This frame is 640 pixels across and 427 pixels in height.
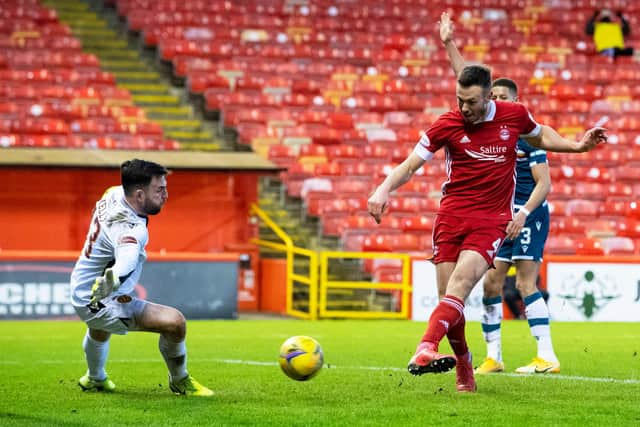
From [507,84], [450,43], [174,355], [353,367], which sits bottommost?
[353,367]

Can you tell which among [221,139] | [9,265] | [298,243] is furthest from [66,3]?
[9,265]

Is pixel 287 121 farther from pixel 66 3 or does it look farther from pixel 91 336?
pixel 91 336

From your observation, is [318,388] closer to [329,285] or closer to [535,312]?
[535,312]

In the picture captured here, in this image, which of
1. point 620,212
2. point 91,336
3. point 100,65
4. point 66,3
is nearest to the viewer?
point 91,336

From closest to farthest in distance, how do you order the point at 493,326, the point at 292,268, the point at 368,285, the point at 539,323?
the point at 493,326 < the point at 539,323 < the point at 368,285 < the point at 292,268

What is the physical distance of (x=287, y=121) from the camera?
906 inches

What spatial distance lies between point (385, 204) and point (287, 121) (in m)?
15.7

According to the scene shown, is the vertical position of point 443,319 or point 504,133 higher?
point 504,133

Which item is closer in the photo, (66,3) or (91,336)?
(91,336)

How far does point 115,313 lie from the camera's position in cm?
802

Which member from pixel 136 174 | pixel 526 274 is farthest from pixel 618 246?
pixel 136 174

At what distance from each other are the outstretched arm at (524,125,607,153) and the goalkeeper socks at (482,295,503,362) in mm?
2131

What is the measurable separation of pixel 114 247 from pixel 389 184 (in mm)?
1826

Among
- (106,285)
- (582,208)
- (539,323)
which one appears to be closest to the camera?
(106,285)
